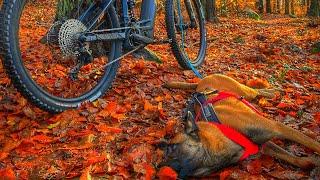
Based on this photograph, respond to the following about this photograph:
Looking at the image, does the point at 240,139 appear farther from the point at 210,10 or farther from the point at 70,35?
the point at 210,10

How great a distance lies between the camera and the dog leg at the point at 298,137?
3105 millimetres

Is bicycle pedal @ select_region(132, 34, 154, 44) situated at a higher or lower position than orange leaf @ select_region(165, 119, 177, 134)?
higher

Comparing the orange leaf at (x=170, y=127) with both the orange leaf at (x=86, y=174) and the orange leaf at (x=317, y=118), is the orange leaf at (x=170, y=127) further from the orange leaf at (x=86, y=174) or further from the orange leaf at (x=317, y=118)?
the orange leaf at (x=317, y=118)

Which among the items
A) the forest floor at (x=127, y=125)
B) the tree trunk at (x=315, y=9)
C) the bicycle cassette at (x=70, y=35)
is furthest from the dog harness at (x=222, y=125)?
the tree trunk at (x=315, y=9)

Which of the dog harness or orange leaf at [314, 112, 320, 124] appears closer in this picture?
the dog harness

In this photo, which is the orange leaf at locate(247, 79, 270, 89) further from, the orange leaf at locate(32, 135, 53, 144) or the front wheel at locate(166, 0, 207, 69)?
the orange leaf at locate(32, 135, 53, 144)

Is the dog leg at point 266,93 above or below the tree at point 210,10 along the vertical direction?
below

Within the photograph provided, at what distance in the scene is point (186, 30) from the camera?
6.07m

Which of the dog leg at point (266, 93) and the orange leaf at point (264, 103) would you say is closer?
the orange leaf at point (264, 103)

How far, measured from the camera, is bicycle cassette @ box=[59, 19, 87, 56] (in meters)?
3.73

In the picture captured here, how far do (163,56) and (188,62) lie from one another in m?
1.11

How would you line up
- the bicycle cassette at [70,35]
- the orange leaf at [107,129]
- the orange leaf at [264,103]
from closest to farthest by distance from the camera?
the orange leaf at [107,129]
the bicycle cassette at [70,35]
the orange leaf at [264,103]

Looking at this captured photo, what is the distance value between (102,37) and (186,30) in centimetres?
228

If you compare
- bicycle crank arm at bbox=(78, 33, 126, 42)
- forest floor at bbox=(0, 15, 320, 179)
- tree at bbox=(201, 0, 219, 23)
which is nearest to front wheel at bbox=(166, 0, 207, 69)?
forest floor at bbox=(0, 15, 320, 179)
